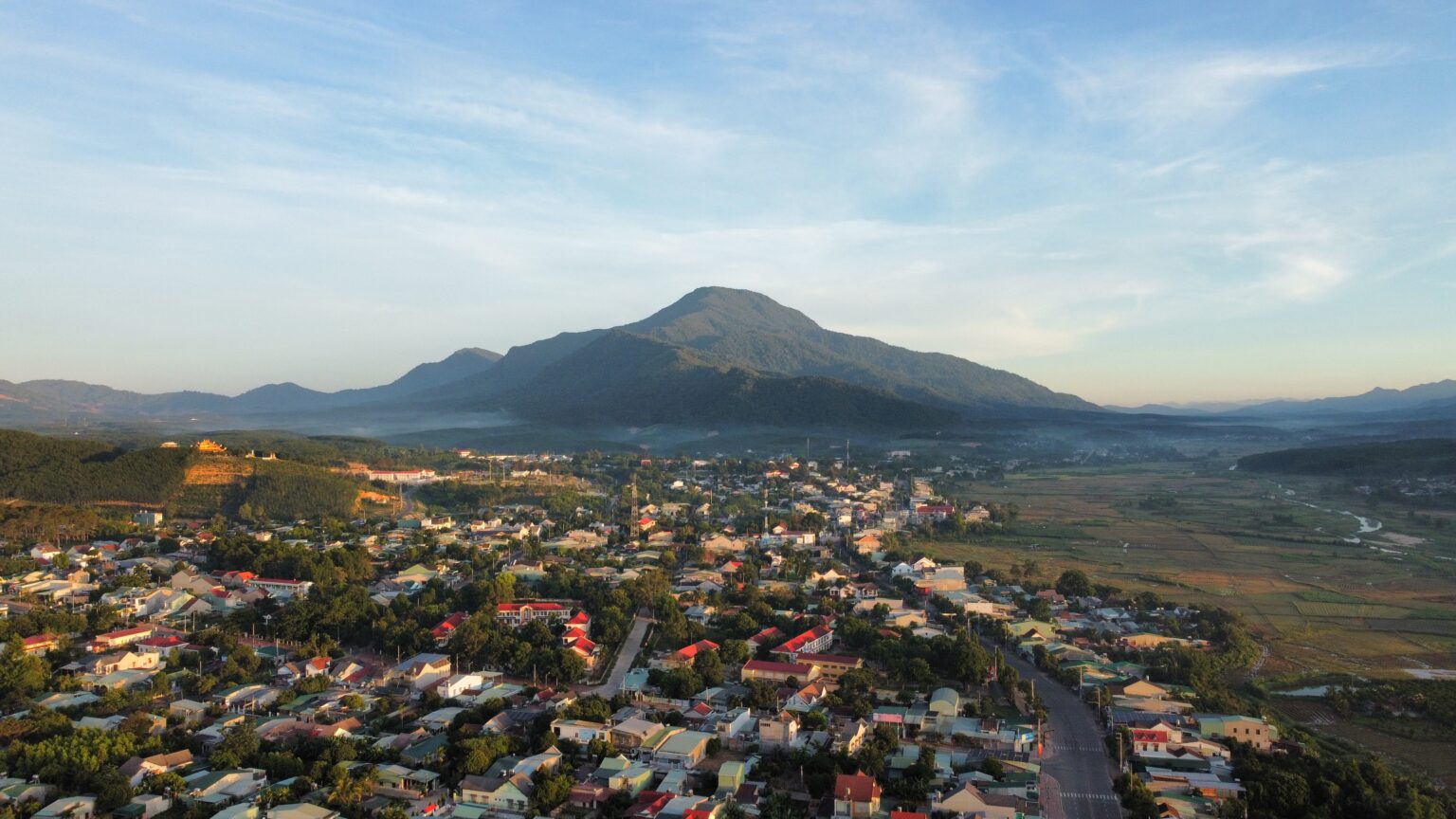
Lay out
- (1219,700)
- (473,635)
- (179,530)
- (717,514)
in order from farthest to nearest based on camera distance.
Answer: (717,514), (179,530), (473,635), (1219,700)

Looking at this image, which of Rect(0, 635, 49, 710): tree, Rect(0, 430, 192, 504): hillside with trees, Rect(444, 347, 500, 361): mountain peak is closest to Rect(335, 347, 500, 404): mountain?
Rect(444, 347, 500, 361): mountain peak

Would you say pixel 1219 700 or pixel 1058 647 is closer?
pixel 1219 700

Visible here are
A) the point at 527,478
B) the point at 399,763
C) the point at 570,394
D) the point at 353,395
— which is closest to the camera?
the point at 399,763

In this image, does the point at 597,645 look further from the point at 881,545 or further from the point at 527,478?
the point at 527,478

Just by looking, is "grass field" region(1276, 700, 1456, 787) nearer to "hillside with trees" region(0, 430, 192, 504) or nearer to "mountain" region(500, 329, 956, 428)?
"hillside with trees" region(0, 430, 192, 504)

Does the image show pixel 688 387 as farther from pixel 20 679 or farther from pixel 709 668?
pixel 20 679

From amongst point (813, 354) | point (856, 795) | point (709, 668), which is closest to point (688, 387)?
point (813, 354)

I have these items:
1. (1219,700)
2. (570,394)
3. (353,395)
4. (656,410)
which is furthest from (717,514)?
(353,395)
